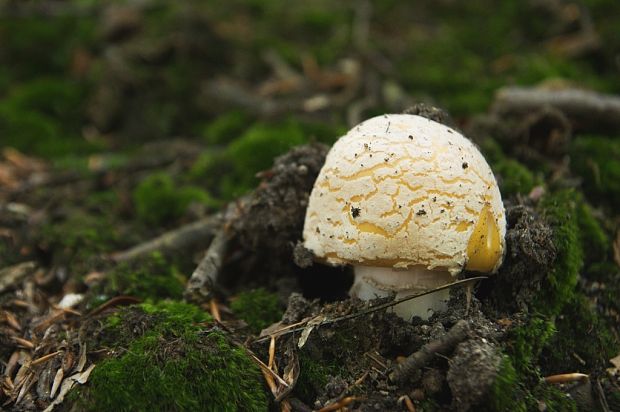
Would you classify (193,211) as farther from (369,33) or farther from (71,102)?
(369,33)

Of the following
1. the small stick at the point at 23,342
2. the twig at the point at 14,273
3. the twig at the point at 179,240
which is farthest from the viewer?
the twig at the point at 179,240

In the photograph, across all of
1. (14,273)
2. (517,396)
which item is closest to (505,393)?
(517,396)

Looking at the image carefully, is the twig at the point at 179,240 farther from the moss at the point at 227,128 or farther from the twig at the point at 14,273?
the moss at the point at 227,128

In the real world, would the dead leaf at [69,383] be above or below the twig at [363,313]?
below

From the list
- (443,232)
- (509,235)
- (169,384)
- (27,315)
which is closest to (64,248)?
(27,315)

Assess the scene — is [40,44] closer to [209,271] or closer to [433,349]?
[209,271]

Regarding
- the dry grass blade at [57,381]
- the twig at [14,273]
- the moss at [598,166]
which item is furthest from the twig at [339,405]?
the moss at [598,166]
